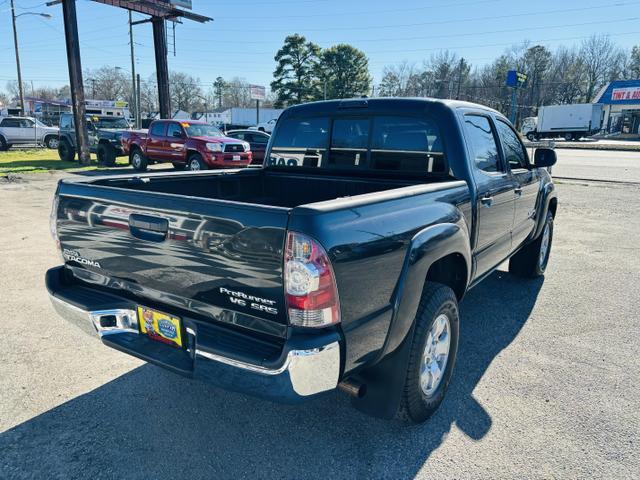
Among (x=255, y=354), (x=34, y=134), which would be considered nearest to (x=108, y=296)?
(x=255, y=354)

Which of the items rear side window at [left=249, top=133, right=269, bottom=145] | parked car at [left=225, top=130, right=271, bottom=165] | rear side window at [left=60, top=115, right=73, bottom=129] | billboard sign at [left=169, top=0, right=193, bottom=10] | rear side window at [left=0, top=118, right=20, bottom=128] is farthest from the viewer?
rear side window at [left=0, top=118, right=20, bottom=128]

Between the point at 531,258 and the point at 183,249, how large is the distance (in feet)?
14.4

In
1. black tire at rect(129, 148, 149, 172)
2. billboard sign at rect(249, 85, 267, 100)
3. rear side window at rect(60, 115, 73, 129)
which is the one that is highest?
billboard sign at rect(249, 85, 267, 100)

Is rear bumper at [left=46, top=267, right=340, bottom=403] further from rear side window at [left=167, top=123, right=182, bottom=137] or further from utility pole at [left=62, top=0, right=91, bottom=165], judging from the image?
utility pole at [left=62, top=0, right=91, bottom=165]

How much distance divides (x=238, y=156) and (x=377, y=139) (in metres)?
11.7

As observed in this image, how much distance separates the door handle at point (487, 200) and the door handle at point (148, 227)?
223 centimetres

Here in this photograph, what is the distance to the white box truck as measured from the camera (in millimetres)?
48750

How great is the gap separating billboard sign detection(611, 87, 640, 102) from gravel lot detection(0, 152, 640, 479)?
2376 inches

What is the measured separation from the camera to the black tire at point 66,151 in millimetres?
18859

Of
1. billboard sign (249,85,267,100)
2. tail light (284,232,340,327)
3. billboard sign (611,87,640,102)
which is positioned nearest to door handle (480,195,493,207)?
tail light (284,232,340,327)

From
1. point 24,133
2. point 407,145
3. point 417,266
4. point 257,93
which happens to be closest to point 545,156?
point 407,145

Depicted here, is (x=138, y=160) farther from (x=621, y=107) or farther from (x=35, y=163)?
(x=621, y=107)

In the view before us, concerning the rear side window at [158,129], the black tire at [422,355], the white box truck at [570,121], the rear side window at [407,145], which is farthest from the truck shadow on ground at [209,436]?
the white box truck at [570,121]

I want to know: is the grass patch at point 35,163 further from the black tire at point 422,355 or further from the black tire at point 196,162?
the black tire at point 422,355
